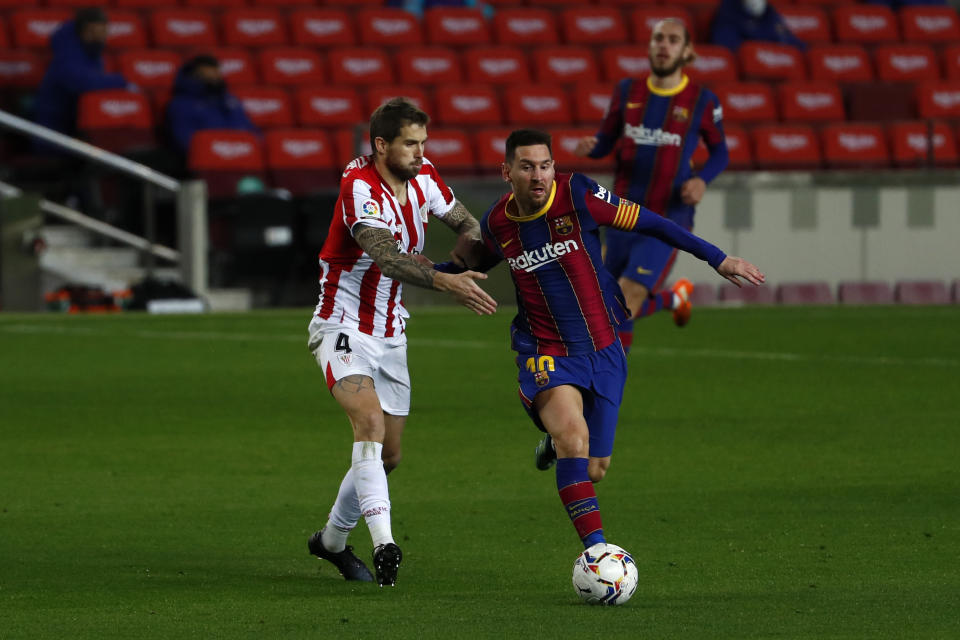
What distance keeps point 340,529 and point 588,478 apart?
950mm

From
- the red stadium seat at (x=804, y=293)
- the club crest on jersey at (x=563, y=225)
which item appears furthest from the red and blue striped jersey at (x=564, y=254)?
the red stadium seat at (x=804, y=293)

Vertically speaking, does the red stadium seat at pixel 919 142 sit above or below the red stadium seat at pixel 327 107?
below

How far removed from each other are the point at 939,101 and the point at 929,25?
2887 mm

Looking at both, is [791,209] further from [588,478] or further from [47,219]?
[588,478]

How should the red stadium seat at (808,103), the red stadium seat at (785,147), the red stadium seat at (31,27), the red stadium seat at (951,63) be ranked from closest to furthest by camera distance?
the red stadium seat at (31,27) < the red stadium seat at (785,147) < the red stadium seat at (808,103) < the red stadium seat at (951,63)

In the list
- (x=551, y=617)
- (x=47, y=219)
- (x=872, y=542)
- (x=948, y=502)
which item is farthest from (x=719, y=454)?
(x=47, y=219)

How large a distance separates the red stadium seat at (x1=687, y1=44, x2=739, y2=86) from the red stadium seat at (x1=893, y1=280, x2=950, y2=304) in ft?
14.4

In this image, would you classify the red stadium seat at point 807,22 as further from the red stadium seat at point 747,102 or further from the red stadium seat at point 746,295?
the red stadium seat at point 746,295

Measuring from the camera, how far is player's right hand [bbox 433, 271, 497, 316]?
6020 millimetres

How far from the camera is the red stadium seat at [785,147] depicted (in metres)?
21.0

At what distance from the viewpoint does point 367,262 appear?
6703 millimetres

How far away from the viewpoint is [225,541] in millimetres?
7230

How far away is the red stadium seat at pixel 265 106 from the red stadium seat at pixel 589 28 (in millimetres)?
4431

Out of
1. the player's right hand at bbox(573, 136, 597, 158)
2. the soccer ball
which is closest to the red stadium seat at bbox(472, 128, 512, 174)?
the player's right hand at bbox(573, 136, 597, 158)
